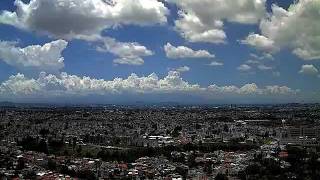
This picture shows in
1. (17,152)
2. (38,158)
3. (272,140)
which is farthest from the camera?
(272,140)

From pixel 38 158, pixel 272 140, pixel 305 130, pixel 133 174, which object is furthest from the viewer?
pixel 305 130

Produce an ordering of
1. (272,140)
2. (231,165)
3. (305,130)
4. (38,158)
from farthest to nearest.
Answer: (305,130), (272,140), (38,158), (231,165)

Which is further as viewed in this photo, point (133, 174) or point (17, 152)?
point (17, 152)

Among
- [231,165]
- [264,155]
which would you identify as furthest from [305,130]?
[231,165]

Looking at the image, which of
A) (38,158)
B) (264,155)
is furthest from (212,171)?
(38,158)

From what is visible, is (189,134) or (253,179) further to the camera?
(189,134)

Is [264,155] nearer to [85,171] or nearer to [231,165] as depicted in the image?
[231,165]

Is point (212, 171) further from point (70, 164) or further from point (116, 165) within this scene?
point (70, 164)

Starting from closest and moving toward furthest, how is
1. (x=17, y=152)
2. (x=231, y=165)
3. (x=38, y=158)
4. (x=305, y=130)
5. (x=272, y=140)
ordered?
(x=231, y=165) → (x=38, y=158) → (x=17, y=152) → (x=272, y=140) → (x=305, y=130)
